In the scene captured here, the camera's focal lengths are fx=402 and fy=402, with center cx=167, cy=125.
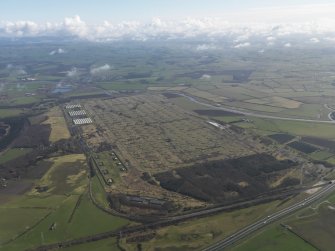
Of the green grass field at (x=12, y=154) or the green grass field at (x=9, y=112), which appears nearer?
the green grass field at (x=12, y=154)

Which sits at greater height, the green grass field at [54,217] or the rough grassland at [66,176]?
the green grass field at [54,217]

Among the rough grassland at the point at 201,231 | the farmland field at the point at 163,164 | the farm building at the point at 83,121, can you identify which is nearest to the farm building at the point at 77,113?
the farmland field at the point at 163,164

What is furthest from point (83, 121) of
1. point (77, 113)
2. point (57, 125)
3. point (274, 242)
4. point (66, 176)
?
point (274, 242)

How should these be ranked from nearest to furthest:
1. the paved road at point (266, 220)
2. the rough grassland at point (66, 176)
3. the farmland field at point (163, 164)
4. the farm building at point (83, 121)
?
1. the paved road at point (266, 220)
2. the farmland field at point (163, 164)
3. the rough grassland at point (66, 176)
4. the farm building at point (83, 121)

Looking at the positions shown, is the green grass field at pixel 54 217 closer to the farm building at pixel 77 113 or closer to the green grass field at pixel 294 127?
the farm building at pixel 77 113

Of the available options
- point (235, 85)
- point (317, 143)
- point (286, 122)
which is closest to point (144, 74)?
point (235, 85)

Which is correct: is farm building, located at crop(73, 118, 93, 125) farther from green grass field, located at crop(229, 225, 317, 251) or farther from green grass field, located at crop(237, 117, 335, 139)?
green grass field, located at crop(229, 225, 317, 251)

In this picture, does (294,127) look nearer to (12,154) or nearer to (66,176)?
(66,176)

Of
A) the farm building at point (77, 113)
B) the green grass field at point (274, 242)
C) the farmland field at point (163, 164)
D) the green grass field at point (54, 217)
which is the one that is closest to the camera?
the green grass field at point (274, 242)
